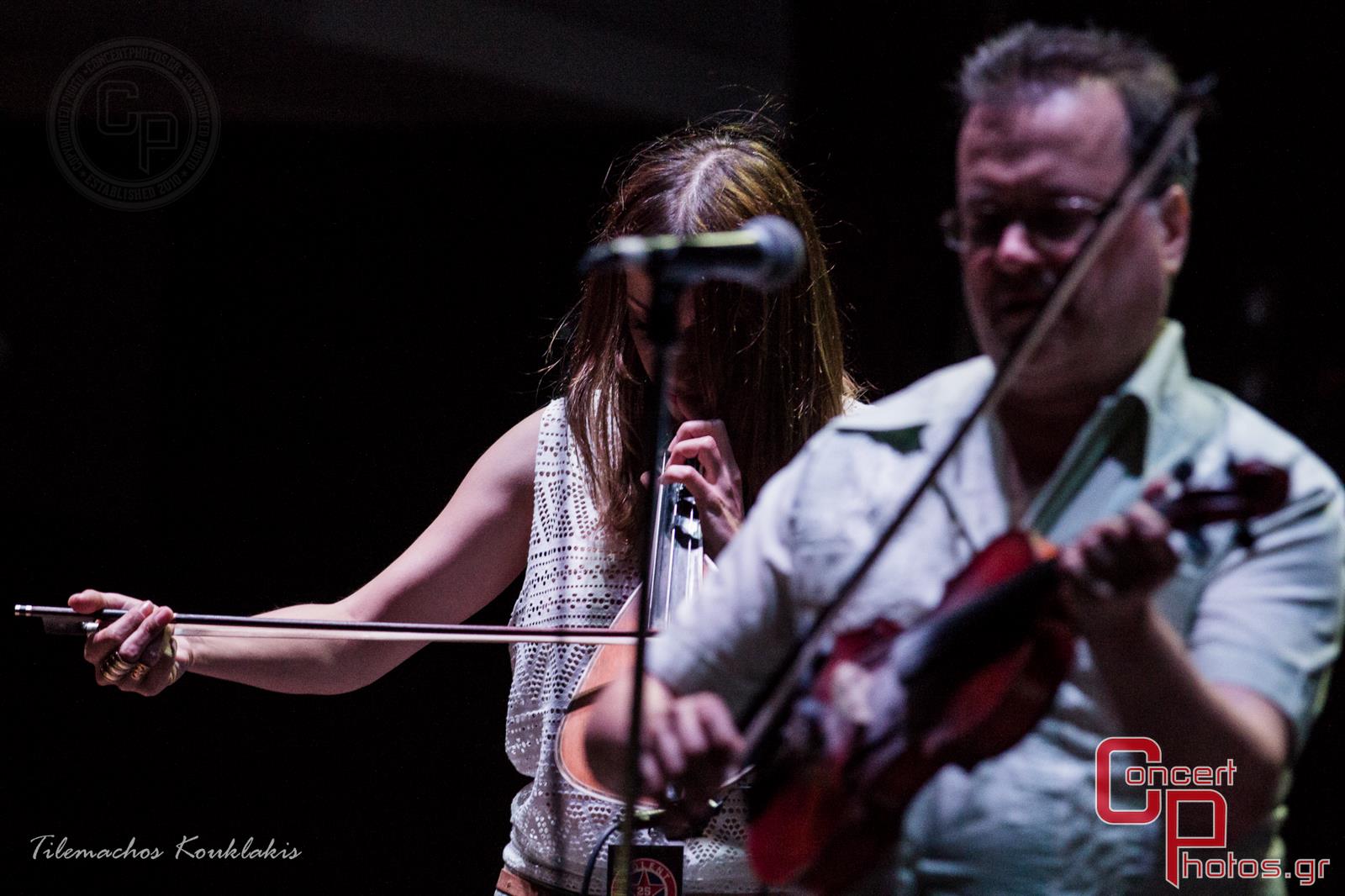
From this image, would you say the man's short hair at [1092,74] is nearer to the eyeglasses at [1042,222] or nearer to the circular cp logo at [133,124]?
the eyeglasses at [1042,222]

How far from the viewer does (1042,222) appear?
3.06ft

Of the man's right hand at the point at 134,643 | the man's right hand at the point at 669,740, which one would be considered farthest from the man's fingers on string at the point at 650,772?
the man's right hand at the point at 134,643

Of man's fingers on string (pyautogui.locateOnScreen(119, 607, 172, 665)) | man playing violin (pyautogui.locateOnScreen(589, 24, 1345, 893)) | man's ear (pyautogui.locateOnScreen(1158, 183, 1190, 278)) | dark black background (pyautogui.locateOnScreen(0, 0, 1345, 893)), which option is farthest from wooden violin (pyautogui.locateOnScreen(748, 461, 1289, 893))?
dark black background (pyautogui.locateOnScreen(0, 0, 1345, 893))

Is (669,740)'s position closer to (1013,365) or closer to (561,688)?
(1013,365)

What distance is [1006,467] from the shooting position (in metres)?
0.95

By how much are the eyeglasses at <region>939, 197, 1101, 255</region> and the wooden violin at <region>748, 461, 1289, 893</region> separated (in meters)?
0.18

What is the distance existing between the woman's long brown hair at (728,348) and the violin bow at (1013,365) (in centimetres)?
50

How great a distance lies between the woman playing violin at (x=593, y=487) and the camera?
1411mm

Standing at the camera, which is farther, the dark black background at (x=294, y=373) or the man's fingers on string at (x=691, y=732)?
the dark black background at (x=294, y=373)

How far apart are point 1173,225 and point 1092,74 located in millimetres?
115

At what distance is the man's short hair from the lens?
3.06ft

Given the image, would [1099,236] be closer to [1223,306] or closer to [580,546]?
[1223,306]

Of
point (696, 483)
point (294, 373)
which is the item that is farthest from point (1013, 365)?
point (294, 373)

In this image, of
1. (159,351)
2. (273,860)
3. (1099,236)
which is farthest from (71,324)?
(1099,236)
